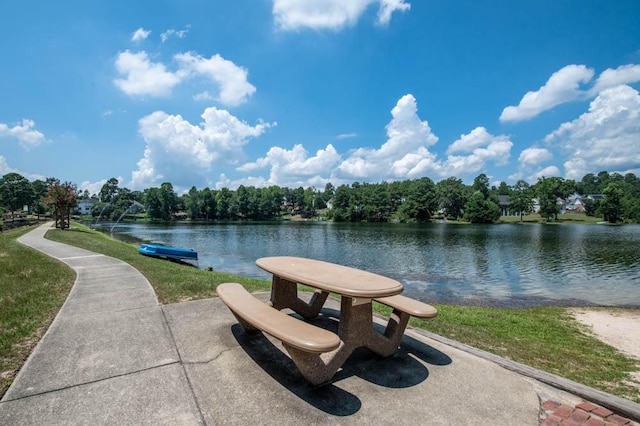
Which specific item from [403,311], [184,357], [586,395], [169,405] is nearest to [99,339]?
[184,357]

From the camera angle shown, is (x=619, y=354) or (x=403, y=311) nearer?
(x=403, y=311)

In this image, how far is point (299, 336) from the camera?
2787mm

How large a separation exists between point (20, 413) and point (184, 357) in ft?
4.63

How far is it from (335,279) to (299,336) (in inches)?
40.2

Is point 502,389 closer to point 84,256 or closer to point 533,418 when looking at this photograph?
point 533,418

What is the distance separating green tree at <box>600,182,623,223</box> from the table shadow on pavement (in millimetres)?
100991

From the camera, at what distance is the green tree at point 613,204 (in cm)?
7756

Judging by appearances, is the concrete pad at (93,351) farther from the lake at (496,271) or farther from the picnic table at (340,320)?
the lake at (496,271)

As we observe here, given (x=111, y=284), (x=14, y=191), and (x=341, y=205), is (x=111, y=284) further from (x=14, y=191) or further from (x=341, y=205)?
(x=341, y=205)

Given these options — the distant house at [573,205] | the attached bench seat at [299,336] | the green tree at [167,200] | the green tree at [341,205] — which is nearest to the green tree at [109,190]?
the green tree at [167,200]

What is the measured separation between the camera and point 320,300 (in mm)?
5367

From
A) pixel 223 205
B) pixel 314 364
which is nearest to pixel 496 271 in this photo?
pixel 314 364

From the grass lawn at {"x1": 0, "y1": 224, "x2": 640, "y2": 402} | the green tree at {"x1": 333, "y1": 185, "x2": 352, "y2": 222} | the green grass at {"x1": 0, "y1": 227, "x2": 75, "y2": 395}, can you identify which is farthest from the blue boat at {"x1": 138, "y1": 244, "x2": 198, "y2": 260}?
the green tree at {"x1": 333, "y1": 185, "x2": 352, "y2": 222}

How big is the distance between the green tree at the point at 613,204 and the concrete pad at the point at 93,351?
10334cm
